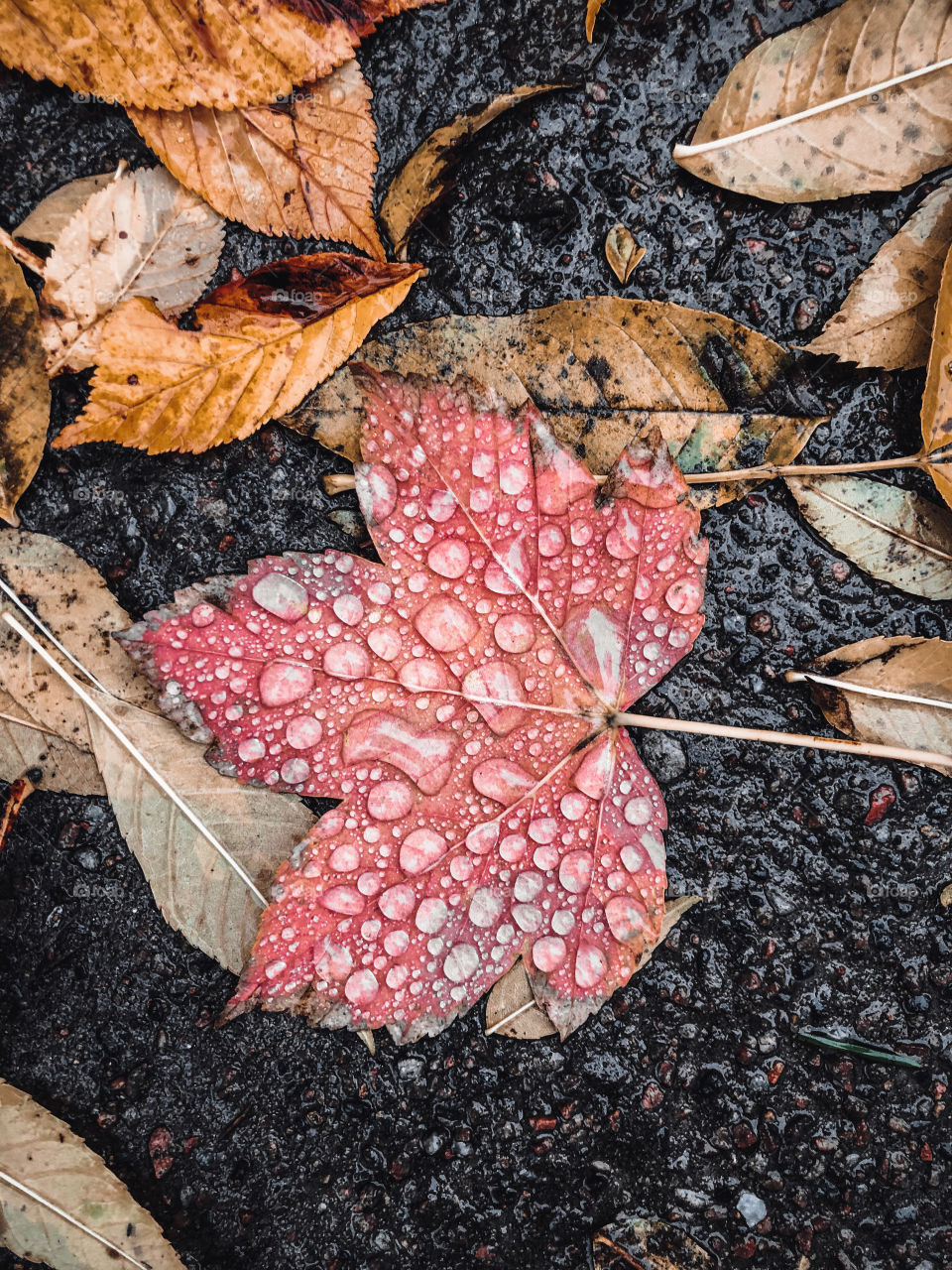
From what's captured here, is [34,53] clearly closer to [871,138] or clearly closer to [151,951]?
[871,138]

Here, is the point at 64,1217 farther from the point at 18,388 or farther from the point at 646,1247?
the point at 18,388

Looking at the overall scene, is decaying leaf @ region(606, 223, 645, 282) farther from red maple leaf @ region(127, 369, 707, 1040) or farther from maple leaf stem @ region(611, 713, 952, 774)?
maple leaf stem @ region(611, 713, 952, 774)

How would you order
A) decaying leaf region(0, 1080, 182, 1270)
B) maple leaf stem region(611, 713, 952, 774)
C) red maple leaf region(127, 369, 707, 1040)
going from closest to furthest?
red maple leaf region(127, 369, 707, 1040) → decaying leaf region(0, 1080, 182, 1270) → maple leaf stem region(611, 713, 952, 774)

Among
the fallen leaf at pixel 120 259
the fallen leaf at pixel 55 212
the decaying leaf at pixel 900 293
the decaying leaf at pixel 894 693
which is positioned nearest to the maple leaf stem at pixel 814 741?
the decaying leaf at pixel 894 693

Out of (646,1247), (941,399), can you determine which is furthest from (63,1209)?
(941,399)

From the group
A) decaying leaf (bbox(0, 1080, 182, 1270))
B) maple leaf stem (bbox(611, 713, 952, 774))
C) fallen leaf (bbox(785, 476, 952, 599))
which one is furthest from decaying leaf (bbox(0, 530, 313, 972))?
fallen leaf (bbox(785, 476, 952, 599))
